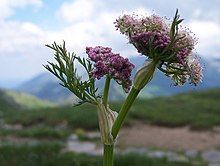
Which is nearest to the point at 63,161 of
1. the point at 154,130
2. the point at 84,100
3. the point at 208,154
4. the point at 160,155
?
the point at 160,155

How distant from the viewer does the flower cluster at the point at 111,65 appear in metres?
2.58

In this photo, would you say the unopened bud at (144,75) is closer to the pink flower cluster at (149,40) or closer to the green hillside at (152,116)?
the pink flower cluster at (149,40)

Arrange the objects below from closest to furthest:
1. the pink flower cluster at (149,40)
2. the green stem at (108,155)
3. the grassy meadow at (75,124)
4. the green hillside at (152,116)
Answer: the pink flower cluster at (149,40) → the green stem at (108,155) → the grassy meadow at (75,124) → the green hillside at (152,116)

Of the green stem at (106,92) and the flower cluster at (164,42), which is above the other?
the flower cluster at (164,42)

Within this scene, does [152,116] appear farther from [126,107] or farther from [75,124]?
[126,107]

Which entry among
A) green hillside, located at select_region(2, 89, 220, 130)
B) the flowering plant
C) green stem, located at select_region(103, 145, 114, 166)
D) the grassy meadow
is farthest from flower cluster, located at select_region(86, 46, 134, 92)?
green hillside, located at select_region(2, 89, 220, 130)

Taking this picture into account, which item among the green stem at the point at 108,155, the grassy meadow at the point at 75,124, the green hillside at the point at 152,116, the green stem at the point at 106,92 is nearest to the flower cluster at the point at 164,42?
the green stem at the point at 106,92

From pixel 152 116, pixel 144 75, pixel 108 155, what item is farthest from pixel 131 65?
pixel 152 116

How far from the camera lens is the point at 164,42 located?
2461mm

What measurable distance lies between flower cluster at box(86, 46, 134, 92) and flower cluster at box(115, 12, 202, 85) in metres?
0.10

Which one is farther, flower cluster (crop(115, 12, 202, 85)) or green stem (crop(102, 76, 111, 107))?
green stem (crop(102, 76, 111, 107))

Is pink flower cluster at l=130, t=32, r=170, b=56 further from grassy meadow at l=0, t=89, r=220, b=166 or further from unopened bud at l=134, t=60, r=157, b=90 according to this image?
grassy meadow at l=0, t=89, r=220, b=166

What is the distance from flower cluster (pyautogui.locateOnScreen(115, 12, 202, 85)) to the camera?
2.47m

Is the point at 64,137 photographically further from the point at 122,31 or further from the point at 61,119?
the point at 122,31
